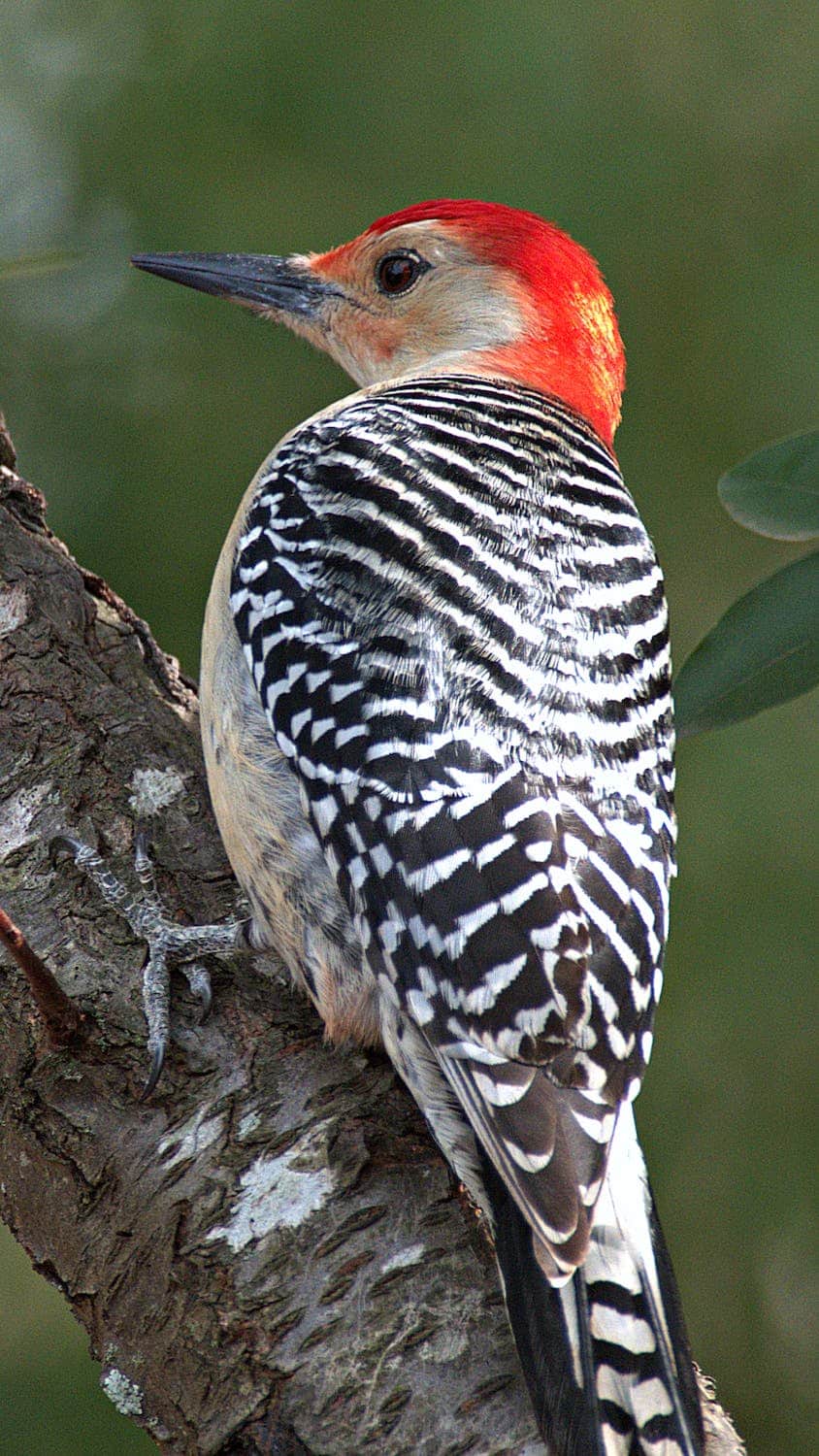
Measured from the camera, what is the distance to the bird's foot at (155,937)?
7.91 ft

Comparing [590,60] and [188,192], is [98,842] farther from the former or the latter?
[590,60]

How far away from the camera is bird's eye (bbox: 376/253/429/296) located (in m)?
4.21

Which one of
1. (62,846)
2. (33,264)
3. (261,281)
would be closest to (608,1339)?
(62,846)

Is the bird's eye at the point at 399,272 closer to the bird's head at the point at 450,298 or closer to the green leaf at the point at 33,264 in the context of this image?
the bird's head at the point at 450,298

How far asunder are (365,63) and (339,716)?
3269 mm

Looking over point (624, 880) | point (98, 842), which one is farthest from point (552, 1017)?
point (98, 842)

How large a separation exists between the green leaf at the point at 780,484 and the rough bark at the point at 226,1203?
1.11 metres

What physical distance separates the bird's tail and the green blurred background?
2337 millimetres

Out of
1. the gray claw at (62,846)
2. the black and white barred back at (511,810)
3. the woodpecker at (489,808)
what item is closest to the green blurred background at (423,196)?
the woodpecker at (489,808)

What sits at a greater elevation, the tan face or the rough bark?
the tan face

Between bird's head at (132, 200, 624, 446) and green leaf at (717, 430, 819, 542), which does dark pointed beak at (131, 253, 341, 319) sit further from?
green leaf at (717, 430, 819, 542)

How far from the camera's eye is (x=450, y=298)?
419cm

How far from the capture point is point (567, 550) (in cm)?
299

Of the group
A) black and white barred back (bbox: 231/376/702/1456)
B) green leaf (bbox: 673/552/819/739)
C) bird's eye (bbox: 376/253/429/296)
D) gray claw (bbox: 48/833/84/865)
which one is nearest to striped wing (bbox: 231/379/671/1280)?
black and white barred back (bbox: 231/376/702/1456)
